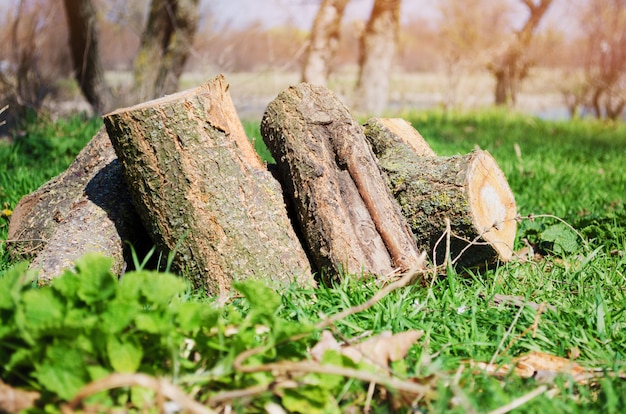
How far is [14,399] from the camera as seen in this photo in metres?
1.57

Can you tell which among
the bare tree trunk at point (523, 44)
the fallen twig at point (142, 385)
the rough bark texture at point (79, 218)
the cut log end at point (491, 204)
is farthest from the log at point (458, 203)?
the bare tree trunk at point (523, 44)

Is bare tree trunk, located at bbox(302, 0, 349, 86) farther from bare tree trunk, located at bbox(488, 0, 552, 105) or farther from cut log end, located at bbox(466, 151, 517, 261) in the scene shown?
cut log end, located at bbox(466, 151, 517, 261)

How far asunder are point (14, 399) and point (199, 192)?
4.13ft

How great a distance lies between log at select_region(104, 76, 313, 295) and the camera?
2.61 metres

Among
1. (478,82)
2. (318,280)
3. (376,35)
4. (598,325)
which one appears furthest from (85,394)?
(478,82)

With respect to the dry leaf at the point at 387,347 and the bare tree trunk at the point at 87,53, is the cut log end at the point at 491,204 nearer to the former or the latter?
the dry leaf at the point at 387,347

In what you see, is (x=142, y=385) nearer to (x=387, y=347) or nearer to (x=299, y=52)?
(x=387, y=347)

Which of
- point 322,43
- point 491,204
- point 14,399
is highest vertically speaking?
point 322,43

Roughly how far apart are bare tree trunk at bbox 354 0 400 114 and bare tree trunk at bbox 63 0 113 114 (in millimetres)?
4674

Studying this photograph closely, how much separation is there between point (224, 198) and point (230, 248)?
0.76 ft

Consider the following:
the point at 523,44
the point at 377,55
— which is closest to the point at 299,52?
the point at 377,55

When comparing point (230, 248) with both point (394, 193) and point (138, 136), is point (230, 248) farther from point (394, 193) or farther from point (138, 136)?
point (394, 193)

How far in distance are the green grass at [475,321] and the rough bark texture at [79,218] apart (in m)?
0.25

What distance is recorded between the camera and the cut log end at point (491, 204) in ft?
9.32
